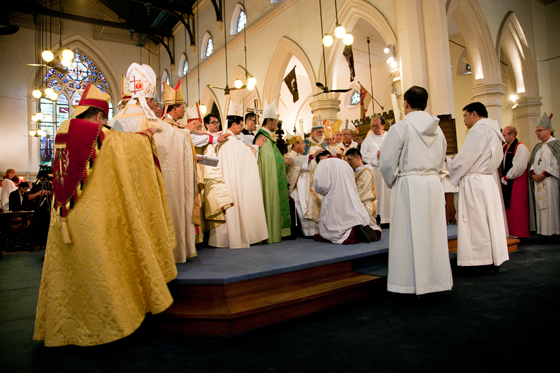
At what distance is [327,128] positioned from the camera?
536 cm

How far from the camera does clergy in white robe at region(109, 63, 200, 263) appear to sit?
9.41 feet

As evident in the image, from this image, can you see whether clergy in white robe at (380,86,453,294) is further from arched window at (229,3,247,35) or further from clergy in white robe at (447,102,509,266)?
arched window at (229,3,247,35)

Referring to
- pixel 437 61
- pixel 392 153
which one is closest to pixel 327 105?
pixel 437 61

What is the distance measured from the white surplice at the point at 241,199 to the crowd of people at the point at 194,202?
0.01m

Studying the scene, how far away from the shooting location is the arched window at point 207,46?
50.2 feet

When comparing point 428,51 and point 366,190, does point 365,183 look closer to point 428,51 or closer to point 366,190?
point 366,190

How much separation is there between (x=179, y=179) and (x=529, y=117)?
11.5 meters

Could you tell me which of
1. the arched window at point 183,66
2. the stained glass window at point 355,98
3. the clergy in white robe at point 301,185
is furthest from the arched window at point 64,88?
the clergy in white robe at point 301,185

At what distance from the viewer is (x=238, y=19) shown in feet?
44.5

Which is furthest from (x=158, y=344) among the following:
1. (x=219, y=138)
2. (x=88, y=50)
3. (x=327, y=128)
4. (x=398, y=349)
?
(x=88, y=50)

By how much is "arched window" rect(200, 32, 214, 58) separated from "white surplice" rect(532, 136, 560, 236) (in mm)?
12981

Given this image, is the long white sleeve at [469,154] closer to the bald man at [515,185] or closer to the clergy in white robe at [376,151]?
the clergy in white robe at [376,151]

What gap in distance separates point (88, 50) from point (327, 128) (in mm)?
17108

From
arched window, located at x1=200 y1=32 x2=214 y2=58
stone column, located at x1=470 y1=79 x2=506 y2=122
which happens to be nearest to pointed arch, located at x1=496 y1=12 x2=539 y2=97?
stone column, located at x1=470 y1=79 x2=506 y2=122
